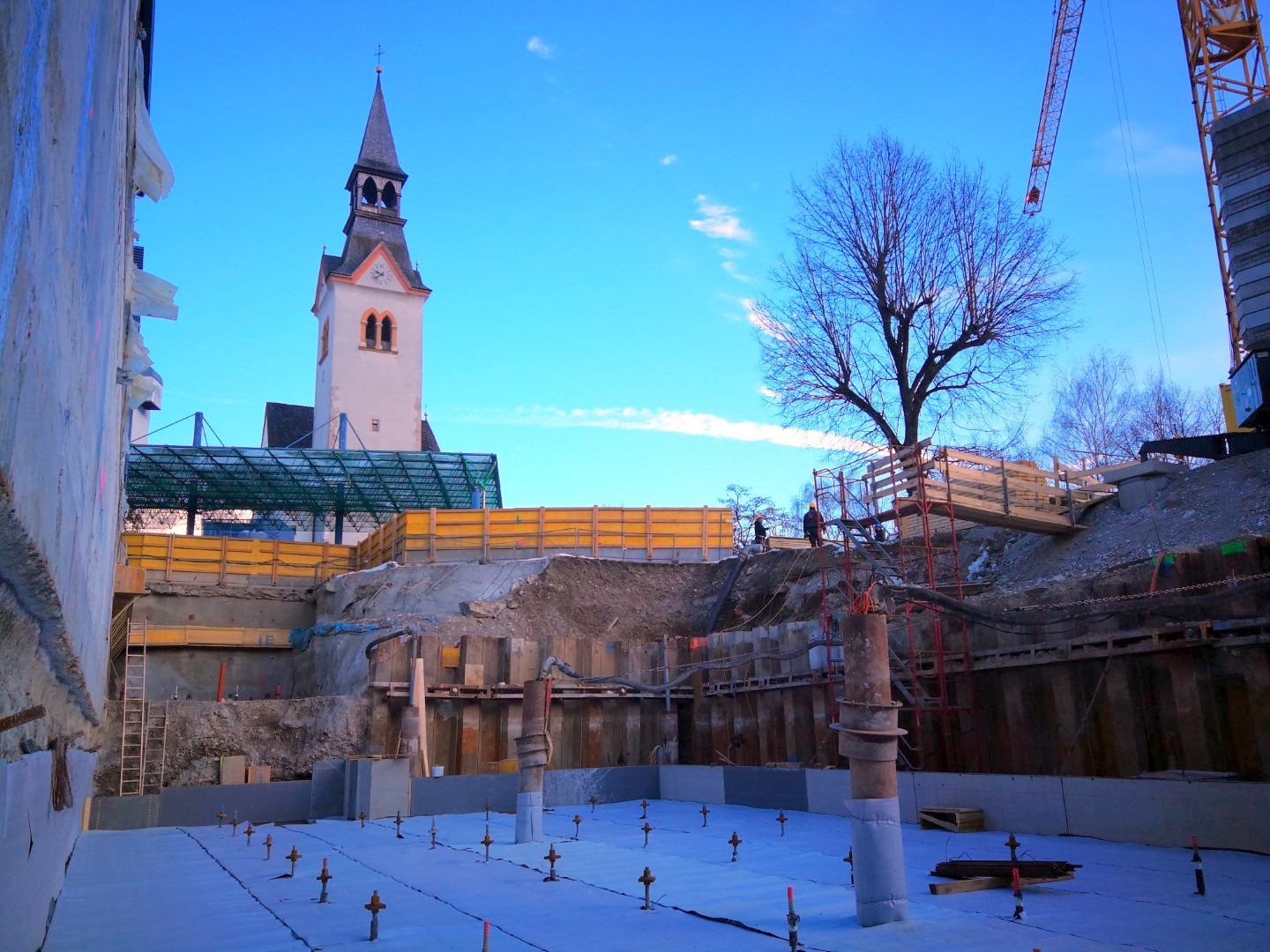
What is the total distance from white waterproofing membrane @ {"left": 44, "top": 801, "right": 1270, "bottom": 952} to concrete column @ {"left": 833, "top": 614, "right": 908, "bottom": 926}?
259 millimetres

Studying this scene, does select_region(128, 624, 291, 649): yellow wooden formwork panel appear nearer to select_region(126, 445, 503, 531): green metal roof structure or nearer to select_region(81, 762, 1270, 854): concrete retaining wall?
select_region(126, 445, 503, 531): green metal roof structure

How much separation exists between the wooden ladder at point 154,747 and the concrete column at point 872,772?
18180 millimetres

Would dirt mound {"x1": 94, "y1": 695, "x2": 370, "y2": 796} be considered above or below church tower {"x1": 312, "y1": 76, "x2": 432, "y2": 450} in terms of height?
below

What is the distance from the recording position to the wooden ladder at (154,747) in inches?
876

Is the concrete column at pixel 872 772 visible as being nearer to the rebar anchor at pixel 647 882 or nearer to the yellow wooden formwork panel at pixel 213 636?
the rebar anchor at pixel 647 882

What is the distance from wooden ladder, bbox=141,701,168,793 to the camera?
22.2m

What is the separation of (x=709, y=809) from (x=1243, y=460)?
1340 centimetres

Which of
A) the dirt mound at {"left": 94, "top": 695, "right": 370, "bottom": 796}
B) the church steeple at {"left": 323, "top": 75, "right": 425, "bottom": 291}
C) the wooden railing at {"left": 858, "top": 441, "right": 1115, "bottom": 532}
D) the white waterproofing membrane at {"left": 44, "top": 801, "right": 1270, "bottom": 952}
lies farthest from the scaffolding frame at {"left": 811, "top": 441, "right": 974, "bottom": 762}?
the church steeple at {"left": 323, "top": 75, "right": 425, "bottom": 291}

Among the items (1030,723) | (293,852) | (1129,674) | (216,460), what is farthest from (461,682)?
(216,460)

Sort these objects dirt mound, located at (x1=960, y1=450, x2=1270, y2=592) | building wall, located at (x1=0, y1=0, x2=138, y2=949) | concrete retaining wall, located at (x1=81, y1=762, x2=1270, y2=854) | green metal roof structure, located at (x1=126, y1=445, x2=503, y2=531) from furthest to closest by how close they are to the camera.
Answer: green metal roof structure, located at (x1=126, y1=445, x2=503, y2=531) → dirt mound, located at (x1=960, y1=450, x2=1270, y2=592) → concrete retaining wall, located at (x1=81, y1=762, x2=1270, y2=854) → building wall, located at (x1=0, y1=0, x2=138, y2=949)

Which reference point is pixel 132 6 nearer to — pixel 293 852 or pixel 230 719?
pixel 293 852

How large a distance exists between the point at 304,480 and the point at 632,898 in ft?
103

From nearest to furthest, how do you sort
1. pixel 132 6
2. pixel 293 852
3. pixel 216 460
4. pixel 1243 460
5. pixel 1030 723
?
pixel 132 6, pixel 293 852, pixel 1030 723, pixel 1243 460, pixel 216 460

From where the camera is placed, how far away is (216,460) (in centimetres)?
3597
